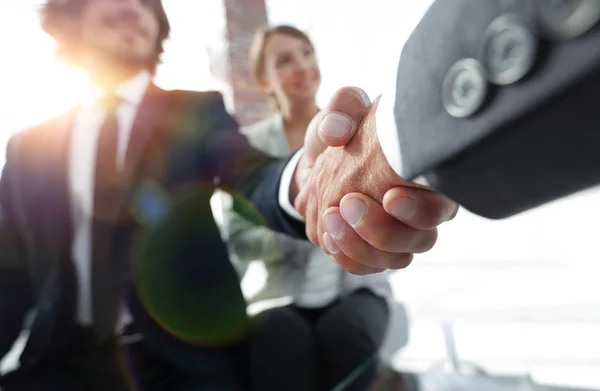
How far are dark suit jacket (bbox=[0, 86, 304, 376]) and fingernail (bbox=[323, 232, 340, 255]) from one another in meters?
0.34

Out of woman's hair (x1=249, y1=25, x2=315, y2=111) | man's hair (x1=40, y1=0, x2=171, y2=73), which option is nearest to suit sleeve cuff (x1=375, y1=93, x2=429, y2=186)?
man's hair (x1=40, y1=0, x2=171, y2=73)

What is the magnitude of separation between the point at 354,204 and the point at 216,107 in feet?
2.00

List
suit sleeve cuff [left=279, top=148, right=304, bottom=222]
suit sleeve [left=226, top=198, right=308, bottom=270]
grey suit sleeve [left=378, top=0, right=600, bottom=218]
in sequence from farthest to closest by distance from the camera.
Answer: suit sleeve [left=226, top=198, right=308, bottom=270] → suit sleeve cuff [left=279, top=148, right=304, bottom=222] → grey suit sleeve [left=378, top=0, right=600, bottom=218]

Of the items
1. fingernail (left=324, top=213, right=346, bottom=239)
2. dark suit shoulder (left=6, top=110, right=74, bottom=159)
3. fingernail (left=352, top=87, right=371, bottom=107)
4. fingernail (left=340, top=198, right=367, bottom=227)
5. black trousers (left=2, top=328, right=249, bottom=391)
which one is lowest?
black trousers (left=2, top=328, right=249, bottom=391)

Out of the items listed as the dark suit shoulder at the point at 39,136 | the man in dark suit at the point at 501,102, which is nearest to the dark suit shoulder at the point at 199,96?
the dark suit shoulder at the point at 39,136

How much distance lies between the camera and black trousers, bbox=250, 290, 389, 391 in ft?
2.63

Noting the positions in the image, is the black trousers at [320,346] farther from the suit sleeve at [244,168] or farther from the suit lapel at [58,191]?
the suit lapel at [58,191]

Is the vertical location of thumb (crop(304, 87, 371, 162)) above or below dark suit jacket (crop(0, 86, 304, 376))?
above

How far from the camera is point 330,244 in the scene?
44cm

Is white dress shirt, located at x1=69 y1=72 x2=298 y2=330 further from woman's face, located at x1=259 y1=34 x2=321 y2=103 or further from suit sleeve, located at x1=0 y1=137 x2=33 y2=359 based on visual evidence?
woman's face, located at x1=259 y1=34 x2=321 y2=103

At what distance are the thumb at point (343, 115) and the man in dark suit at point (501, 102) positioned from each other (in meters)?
0.10

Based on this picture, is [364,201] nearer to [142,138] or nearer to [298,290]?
[142,138]

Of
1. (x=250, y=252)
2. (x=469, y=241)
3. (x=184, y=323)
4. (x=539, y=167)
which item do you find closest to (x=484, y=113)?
(x=539, y=167)

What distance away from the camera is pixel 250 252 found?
111 centimetres
